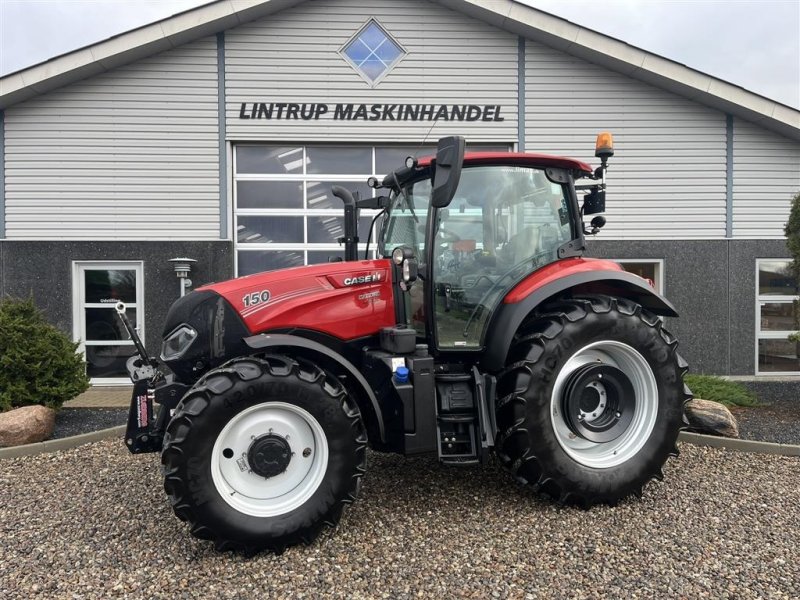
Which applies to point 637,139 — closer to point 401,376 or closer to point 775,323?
point 775,323

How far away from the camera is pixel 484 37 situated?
28.2 feet

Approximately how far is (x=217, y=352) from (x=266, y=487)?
87 centimetres

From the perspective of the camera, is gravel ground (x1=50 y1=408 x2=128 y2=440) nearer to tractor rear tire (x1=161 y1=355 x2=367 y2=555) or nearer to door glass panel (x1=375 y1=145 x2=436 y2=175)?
tractor rear tire (x1=161 y1=355 x2=367 y2=555)

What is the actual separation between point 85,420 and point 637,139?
873cm

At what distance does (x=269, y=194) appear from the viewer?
A: 8609 millimetres

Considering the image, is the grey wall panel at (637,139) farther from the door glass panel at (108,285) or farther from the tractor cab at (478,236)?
the door glass panel at (108,285)

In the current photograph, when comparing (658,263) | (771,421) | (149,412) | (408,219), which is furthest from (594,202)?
(658,263)

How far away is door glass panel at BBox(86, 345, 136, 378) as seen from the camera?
8398 millimetres

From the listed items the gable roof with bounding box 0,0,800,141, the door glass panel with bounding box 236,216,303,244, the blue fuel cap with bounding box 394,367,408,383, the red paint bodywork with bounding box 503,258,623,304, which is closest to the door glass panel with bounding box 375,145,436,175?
the door glass panel with bounding box 236,216,303,244

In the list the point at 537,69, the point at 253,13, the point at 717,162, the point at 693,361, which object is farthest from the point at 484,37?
the point at 693,361

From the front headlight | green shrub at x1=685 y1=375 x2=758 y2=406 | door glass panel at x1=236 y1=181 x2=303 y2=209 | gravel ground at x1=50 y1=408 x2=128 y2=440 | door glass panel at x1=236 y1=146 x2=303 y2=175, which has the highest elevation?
door glass panel at x1=236 y1=146 x2=303 y2=175

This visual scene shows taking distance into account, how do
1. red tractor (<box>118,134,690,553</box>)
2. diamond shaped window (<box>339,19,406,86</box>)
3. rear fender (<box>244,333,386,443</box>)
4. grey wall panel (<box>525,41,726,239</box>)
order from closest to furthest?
red tractor (<box>118,134,690,553</box>) < rear fender (<box>244,333,386,443</box>) < diamond shaped window (<box>339,19,406,86</box>) < grey wall panel (<box>525,41,726,239</box>)

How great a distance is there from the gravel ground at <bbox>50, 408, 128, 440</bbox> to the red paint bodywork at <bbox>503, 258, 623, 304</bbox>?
469cm

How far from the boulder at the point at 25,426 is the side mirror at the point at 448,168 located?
4560mm
